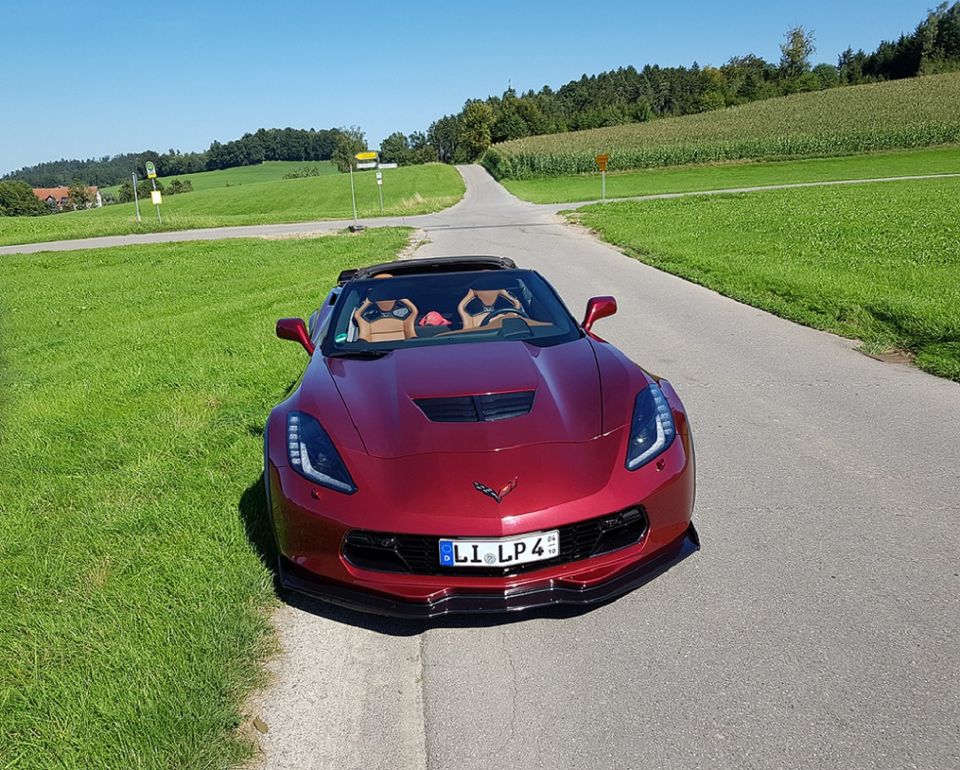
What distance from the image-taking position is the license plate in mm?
2486

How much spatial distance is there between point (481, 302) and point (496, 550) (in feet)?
7.47

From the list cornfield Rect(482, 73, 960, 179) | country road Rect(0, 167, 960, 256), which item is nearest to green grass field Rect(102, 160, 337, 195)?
cornfield Rect(482, 73, 960, 179)

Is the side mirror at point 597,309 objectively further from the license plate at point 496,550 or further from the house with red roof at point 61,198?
the house with red roof at point 61,198

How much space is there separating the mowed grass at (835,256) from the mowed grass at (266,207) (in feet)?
62.0

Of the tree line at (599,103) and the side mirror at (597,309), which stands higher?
the tree line at (599,103)

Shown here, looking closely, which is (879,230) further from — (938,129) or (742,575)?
(938,129)

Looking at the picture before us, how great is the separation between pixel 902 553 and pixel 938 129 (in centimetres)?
5987

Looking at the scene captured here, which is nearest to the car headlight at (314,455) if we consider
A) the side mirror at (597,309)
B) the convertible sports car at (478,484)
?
the convertible sports car at (478,484)

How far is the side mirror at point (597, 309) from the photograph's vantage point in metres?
4.37

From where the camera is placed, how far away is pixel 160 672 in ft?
8.09

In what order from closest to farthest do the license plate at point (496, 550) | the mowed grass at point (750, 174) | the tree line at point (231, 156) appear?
the license plate at point (496, 550), the mowed grass at point (750, 174), the tree line at point (231, 156)

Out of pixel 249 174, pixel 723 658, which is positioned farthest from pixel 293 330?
pixel 249 174

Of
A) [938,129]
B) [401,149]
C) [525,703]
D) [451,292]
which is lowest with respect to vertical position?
[525,703]

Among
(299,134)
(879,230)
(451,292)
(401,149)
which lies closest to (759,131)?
(879,230)
